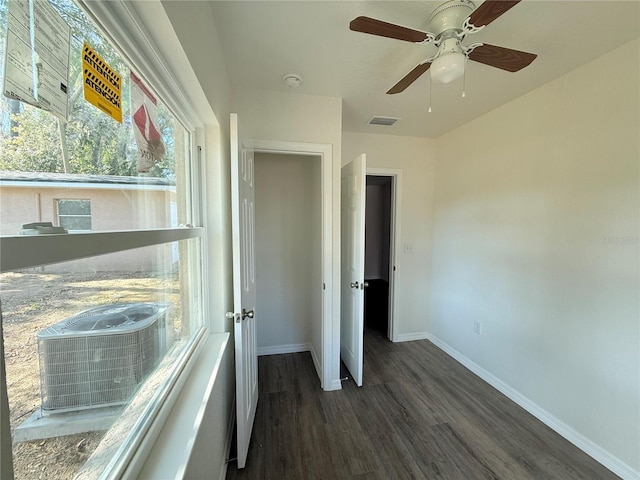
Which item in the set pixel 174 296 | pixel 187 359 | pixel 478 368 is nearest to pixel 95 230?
pixel 174 296

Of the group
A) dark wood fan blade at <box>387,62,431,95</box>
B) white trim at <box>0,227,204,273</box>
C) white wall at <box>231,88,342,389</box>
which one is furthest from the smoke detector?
white trim at <box>0,227,204,273</box>

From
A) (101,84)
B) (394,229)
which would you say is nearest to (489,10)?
(101,84)

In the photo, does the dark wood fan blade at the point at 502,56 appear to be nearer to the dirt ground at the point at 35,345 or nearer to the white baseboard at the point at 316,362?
the dirt ground at the point at 35,345

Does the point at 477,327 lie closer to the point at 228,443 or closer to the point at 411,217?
the point at 411,217

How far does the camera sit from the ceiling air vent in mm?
2500

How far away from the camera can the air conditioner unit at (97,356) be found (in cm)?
49

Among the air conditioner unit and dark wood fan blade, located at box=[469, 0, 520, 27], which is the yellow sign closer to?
the air conditioner unit

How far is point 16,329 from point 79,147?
0.38 meters

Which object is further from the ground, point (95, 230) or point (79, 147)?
point (79, 147)

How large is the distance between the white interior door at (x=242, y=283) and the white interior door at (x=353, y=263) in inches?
36.0

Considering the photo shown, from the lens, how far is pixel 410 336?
3.14 metres

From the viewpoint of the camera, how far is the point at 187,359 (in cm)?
117

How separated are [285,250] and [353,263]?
860 millimetres

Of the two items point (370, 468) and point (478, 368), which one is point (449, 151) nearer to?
point (478, 368)
